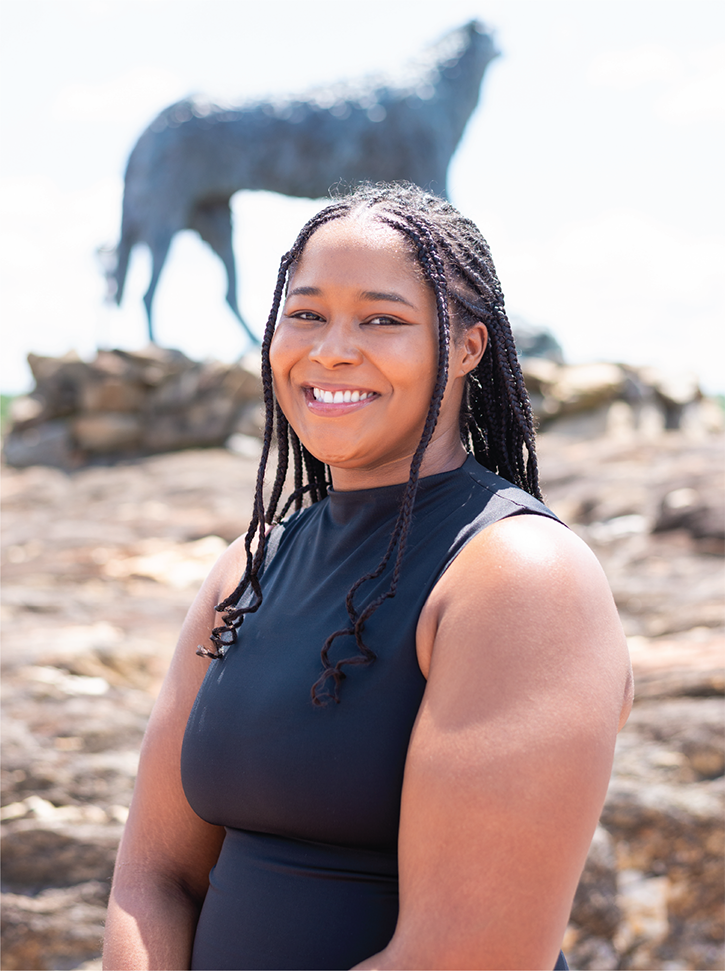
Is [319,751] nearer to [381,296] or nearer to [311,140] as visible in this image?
[381,296]

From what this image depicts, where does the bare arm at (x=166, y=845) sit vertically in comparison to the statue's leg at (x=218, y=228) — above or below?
below

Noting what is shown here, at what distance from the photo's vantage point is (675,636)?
3.03 meters

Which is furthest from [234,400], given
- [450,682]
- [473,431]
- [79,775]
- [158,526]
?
[450,682]

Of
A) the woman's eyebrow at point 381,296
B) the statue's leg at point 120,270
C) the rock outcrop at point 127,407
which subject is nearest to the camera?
the woman's eyebrow at point 381,296

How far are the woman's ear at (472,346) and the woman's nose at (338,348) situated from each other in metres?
0.17

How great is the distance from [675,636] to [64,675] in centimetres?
200

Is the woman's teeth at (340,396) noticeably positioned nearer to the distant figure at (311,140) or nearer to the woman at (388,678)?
the woman at (388,678)

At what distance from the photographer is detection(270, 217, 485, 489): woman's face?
3.78 feet

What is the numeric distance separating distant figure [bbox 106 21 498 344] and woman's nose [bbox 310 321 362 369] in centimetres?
681

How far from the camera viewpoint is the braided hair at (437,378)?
109cm

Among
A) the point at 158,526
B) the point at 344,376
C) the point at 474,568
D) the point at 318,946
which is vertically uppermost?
the point at 344,376

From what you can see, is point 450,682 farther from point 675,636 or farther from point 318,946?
point 675,636

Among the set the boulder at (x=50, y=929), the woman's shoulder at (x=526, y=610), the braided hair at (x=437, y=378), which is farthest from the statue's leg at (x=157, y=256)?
the woman's shoulder at (x=526, y=610)

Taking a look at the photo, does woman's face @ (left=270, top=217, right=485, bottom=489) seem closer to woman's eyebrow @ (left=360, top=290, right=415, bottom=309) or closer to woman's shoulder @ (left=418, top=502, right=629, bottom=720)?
woman's eyebrow @ (left=360, top=290, right=415, bottom=309)
